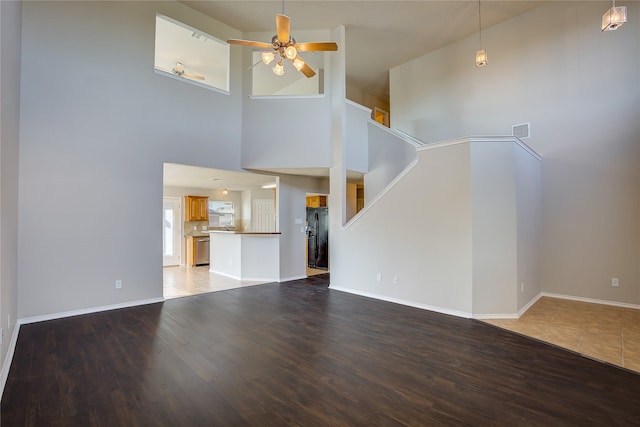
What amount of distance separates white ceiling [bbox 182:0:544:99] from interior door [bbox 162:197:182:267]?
5250 millimetres

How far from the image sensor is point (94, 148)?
13.7ft

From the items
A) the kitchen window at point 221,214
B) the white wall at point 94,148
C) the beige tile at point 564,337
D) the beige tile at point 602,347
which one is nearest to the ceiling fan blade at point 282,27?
the white wall at point 94,148

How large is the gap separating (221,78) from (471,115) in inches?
245

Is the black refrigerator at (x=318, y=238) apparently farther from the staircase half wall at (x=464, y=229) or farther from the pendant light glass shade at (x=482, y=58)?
the pendant light glass shade at (x=482, y=58)

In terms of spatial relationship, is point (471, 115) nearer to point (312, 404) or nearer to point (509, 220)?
point (509, 220)

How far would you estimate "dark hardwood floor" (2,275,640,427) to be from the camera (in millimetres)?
1952

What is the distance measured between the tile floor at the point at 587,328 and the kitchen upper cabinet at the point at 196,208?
7.97 metres

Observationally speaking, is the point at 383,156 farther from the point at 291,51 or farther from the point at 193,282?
the point at 193,282

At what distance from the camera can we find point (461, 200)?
3996mm

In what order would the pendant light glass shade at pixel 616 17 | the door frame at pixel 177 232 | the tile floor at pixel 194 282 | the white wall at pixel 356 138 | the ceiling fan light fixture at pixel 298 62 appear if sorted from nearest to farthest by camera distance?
the pendant light glass shade at pixel 616 17 < the ceiling fan light fixture at pixel 298 62 < the tile floor at pixel 194 282 < the white wall at pixel 356 138 < the door frame at pixel 177 232

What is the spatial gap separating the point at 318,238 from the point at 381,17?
211 inches

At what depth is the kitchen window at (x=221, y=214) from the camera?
9.52 m

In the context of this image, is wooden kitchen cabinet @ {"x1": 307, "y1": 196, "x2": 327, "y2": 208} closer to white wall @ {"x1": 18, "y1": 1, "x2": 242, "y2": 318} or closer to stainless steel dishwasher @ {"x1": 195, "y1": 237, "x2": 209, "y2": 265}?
stainless steel dishwasher @ {"x1": 195, "y1": 237, "x2": 209, "y2": 265}

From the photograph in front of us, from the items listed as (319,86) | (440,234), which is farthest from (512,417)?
(319,86)
